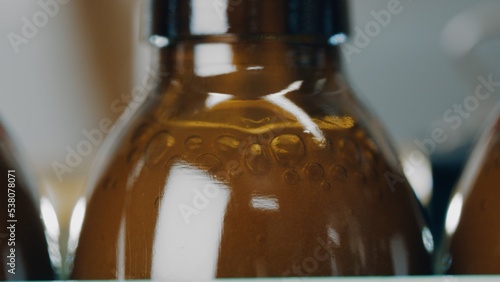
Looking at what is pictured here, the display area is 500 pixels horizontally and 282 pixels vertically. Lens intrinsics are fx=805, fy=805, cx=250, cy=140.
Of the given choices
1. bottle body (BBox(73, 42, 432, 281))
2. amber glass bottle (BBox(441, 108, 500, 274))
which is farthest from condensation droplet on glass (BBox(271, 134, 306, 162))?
amber glass bottle (BBox(441, 108, 500, 274))

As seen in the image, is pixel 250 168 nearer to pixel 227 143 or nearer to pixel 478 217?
pixel 227 143

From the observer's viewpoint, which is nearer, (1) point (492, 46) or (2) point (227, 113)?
(2) point (227, 113)

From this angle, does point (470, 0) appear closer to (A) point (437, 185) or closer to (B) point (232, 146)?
(A) point (437, 185)

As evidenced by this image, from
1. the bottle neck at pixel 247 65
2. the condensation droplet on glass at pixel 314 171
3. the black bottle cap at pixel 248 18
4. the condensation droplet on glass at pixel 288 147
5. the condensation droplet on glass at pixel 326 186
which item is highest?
the black bottle cap at pixel 248 18

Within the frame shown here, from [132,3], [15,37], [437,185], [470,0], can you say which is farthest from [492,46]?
[15,37]

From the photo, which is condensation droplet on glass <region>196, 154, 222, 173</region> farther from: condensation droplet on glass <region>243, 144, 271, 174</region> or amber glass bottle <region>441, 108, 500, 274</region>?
amber glass bottle <region>441, 108, 500, 274</region>

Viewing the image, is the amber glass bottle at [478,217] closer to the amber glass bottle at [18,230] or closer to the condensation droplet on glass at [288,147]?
the condensation droplet on glass at [288,147]

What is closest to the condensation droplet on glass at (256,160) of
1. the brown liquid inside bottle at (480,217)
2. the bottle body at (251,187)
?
the bottle body at (251,187)

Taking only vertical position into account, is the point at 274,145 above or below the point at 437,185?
above
